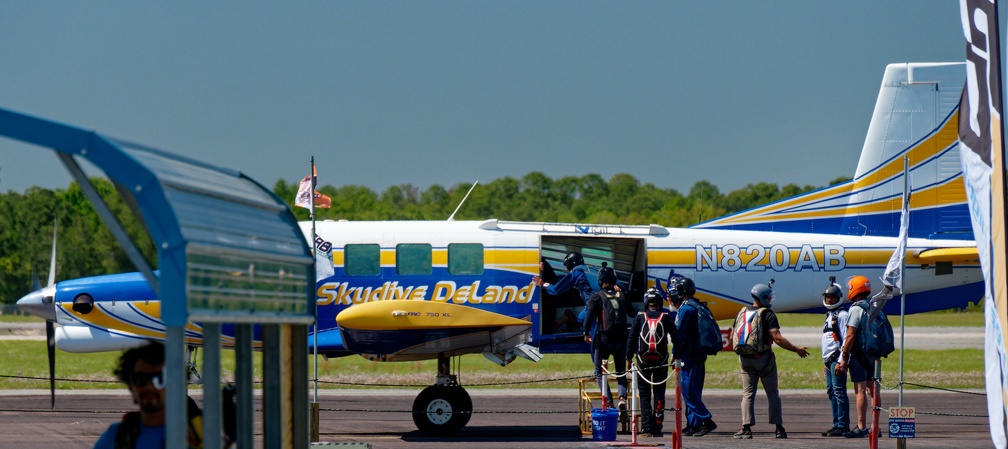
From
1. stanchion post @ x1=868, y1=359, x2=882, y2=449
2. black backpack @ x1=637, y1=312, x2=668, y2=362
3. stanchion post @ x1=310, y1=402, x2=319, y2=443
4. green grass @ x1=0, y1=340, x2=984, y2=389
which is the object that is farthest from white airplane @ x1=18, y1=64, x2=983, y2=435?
green grass @ x1=0, y1=340, x2=984, y2=389

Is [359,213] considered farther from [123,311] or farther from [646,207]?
[123,311]

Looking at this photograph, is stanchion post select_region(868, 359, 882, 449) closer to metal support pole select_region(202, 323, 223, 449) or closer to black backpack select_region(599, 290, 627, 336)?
black backpack select_region(599, 290, 627, 336)

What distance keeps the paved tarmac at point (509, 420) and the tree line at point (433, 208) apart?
1590 cm

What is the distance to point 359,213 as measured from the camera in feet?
254

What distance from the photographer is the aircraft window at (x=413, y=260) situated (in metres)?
16.7

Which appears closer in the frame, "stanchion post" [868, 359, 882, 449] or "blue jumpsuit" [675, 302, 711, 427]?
"stanchion post" [868, 359, 882, 449]

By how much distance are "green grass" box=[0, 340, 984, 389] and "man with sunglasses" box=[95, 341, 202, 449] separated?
17702 millimetres

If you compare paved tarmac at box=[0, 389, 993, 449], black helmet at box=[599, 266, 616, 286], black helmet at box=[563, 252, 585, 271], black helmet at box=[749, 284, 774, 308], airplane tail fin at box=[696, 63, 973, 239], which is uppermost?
airplane tail fin at box=[696, 63, 973, 239]

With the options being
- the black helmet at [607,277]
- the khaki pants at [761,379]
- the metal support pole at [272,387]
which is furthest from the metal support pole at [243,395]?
the black helmet at [607,277]

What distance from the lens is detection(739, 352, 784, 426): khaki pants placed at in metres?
14.1

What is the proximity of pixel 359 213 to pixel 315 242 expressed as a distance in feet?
202

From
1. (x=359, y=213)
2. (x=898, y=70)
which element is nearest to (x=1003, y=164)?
(x=898, y=70)

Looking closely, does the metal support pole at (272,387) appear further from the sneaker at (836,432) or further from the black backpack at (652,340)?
the sneaker at (836,432)

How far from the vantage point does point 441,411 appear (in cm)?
1542
